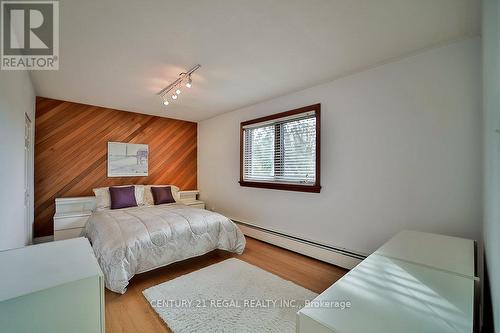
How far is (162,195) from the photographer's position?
4.09 metres

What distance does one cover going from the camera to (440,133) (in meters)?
2.00

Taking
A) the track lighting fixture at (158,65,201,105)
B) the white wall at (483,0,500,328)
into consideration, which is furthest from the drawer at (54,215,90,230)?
the white wall at (483,0,500,328)

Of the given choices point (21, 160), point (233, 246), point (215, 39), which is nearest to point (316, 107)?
point (215, 39)

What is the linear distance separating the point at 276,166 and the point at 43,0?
2.95 m

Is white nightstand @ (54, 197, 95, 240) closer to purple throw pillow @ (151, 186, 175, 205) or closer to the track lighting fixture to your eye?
purple throw pillow @ (151, 186, 175, 205)

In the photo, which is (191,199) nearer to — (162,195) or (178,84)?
(162,195)

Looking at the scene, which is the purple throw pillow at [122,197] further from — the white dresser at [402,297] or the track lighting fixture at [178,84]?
the white dresser at [402,297]

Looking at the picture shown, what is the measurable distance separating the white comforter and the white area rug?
27cm

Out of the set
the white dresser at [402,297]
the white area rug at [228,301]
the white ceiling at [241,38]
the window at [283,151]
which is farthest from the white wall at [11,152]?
the window at [283,151]

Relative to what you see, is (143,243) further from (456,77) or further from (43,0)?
(456,77)

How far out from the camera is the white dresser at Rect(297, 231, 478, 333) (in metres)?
0.82

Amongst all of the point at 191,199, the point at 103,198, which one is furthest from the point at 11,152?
the point at 191,199

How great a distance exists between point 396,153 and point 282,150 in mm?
1535

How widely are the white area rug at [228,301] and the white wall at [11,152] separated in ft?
4.32
